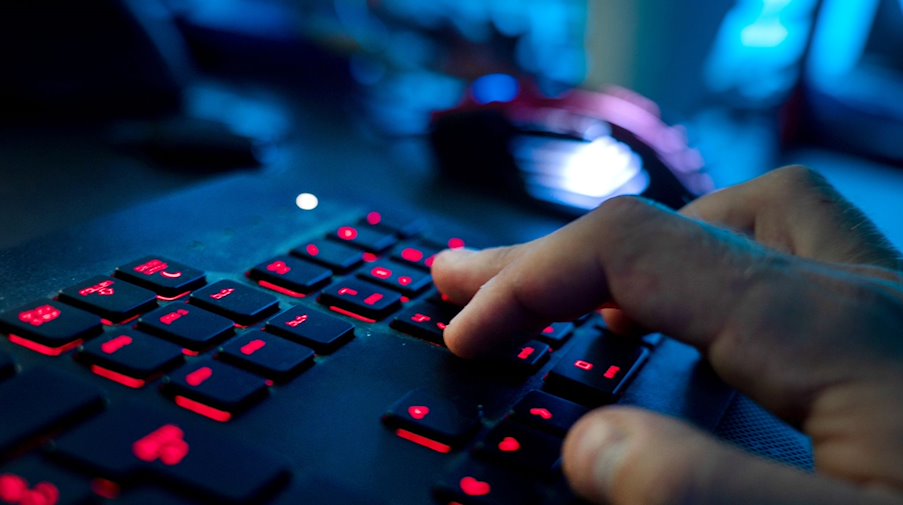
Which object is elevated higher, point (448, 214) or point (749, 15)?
point (749, 15)

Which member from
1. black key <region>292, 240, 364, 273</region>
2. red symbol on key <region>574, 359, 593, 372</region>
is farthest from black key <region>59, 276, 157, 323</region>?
red symbol on key <region>574, 359, 593, 372</region>

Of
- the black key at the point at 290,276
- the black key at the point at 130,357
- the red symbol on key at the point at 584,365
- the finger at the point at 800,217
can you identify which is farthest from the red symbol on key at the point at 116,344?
the finger at the point at 800,217

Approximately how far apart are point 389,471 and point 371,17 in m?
0.82

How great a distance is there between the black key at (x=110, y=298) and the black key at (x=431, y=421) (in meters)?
0.13

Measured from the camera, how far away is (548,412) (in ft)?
1.18

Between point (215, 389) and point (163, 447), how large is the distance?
4 centimetres

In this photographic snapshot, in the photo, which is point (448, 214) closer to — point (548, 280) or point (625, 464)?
point (548, 280)

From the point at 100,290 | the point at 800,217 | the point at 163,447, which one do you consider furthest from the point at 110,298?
the point at 800,217

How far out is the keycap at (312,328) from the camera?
39cm

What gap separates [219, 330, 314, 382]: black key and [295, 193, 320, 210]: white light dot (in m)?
0.19

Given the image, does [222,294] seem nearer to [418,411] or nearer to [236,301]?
[236,301]

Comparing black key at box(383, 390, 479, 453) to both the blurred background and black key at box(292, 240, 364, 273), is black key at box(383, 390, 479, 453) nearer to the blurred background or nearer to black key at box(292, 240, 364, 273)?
black key at box(292, 240, 364, 273)

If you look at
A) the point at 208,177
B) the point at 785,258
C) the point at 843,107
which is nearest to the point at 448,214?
the point at 208,177

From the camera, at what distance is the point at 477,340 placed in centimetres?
40
